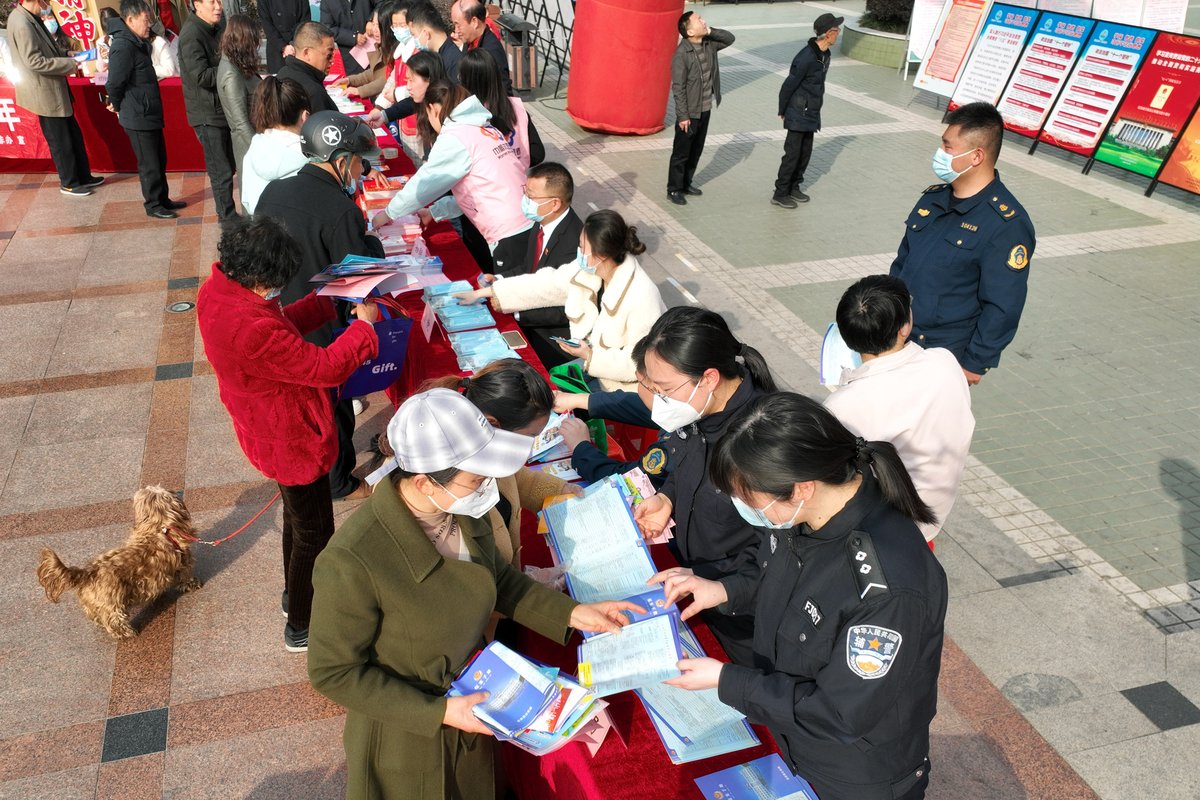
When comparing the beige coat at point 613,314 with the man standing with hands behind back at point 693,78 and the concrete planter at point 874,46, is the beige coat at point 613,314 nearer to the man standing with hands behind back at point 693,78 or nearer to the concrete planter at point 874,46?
the man standing with hands behind back at point 693,78

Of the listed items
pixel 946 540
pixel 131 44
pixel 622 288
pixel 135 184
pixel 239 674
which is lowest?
pixel 135 184

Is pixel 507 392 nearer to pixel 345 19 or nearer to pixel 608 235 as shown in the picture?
pixel 608 235

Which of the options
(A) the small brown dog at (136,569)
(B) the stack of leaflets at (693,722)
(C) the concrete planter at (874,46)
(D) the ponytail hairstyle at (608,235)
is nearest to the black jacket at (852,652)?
(B) the stack of leaflets at (693,722)

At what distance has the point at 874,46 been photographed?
629 inches

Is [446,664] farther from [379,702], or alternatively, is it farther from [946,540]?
[946,540]

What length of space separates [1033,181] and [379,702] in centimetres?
1098

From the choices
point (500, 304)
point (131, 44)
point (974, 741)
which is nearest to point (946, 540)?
point (974, 741)

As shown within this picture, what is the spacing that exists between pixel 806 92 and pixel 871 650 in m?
8.22

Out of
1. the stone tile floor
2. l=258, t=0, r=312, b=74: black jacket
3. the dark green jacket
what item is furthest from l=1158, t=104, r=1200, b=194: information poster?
l=258, t=0, r=312, b=74: black jacket

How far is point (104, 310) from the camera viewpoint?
276 inches

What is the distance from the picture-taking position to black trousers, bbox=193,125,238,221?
313 inches

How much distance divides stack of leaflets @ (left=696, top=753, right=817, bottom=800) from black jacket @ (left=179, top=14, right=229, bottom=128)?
7554 mm

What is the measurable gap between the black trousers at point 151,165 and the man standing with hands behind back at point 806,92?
661cm

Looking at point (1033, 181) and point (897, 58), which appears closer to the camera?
point (1033, 181)
